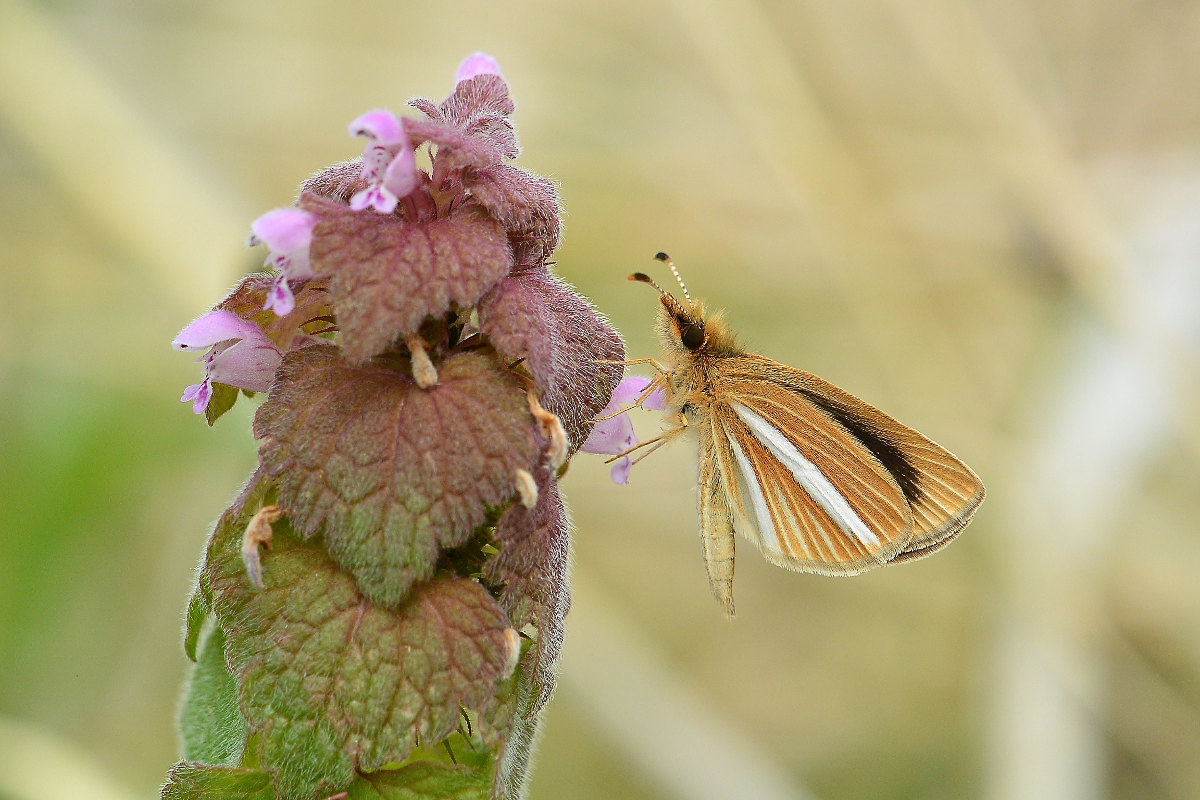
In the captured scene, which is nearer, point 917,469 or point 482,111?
point 482,111

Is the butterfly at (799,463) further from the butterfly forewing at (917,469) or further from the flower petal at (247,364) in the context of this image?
the flower petal at (247,364)

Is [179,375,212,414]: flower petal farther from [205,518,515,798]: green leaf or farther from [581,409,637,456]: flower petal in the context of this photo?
[581,409,637,456]: flower petal

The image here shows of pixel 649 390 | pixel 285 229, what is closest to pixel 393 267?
pixel 285 229

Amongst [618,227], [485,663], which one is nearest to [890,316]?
[618,227]

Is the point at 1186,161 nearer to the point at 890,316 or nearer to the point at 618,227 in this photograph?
the point at 890,316

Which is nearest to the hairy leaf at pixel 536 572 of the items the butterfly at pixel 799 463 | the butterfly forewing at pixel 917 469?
the butterfly at pixel 799 463

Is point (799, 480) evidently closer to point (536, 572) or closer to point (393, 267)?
point (536, 572)
